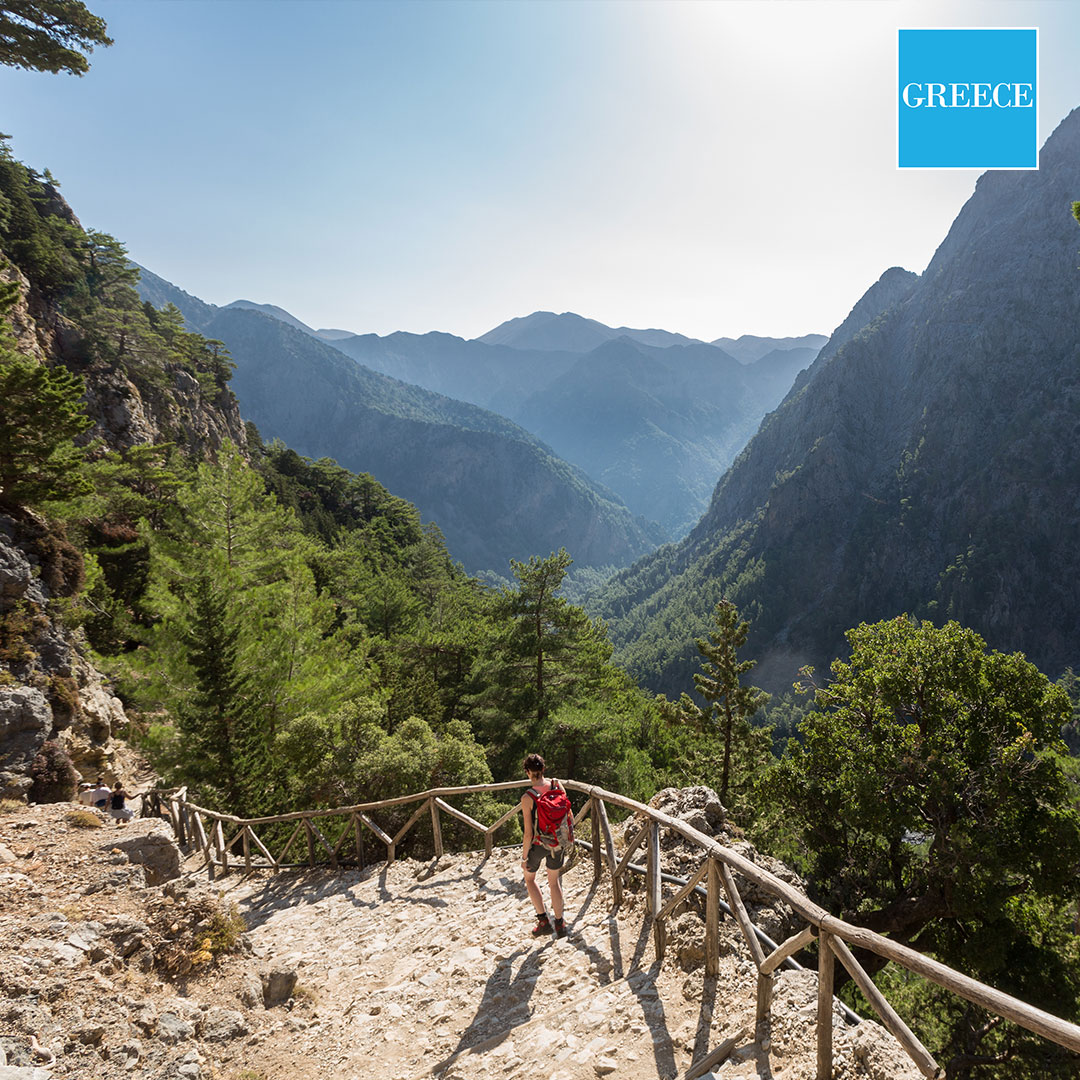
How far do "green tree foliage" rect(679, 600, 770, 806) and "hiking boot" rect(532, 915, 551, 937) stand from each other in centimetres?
1707

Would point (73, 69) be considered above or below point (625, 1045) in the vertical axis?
above

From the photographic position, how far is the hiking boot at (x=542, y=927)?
21.8 ft

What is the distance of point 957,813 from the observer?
548 inches

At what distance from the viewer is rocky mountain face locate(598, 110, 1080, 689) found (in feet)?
452

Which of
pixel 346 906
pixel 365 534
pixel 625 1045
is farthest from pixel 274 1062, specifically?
pixel 365 534

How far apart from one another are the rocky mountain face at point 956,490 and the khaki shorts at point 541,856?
137 m

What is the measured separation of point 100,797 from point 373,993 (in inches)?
501

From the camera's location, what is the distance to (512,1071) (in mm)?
4508

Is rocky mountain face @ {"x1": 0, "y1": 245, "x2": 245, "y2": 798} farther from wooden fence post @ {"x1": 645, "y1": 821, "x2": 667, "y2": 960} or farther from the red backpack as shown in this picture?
wooden fence post @ {"x1": 645, "y1": 821, "x2": 667, "y2": 960}

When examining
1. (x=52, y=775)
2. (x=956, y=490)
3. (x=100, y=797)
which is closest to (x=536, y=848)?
(x=52, y=775)

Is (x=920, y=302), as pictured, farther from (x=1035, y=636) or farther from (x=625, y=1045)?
(x=625, y=1045)

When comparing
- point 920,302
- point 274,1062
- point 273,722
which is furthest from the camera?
point 920,302

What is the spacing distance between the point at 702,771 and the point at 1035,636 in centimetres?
15093

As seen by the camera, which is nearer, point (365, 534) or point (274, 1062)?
point (274, 1062)
